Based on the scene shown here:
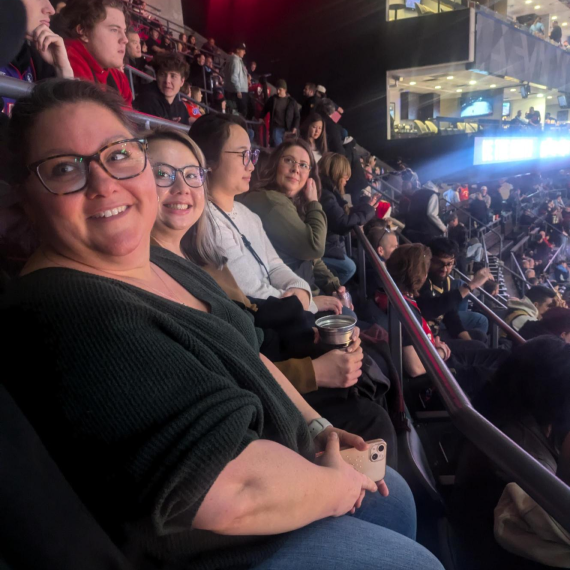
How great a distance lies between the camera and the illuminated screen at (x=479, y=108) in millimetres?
18469

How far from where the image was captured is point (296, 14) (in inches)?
508

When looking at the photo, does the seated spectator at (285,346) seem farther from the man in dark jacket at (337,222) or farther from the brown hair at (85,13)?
the man in dark jacket at (337,222)

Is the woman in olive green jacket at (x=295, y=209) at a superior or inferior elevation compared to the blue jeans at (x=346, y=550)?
superior

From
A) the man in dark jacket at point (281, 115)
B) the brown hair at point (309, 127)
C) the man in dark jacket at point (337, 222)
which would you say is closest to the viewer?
the man in dark jacket at point (337, 222)

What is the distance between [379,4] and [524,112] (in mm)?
11126

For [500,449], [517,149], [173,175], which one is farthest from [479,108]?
[500,449]

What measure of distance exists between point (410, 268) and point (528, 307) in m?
1.76

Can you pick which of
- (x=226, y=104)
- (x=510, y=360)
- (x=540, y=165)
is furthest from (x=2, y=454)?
(x=540, y=165)

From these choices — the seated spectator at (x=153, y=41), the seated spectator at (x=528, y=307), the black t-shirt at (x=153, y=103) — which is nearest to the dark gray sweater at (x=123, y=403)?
the black t-shirt at (x=153, y=103)

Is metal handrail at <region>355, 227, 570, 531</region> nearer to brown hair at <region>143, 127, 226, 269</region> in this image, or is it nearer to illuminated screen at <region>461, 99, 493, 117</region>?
brown hair at <region>143, 127, 226, 269</region>

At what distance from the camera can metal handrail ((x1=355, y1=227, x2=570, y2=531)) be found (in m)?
0.72

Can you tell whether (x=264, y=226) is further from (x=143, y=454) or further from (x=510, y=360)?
(x=143, y=454)

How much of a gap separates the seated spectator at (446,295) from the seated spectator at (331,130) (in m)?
2.55

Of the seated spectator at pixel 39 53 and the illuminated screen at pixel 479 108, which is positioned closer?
the seated spectator at pixel 39 53
